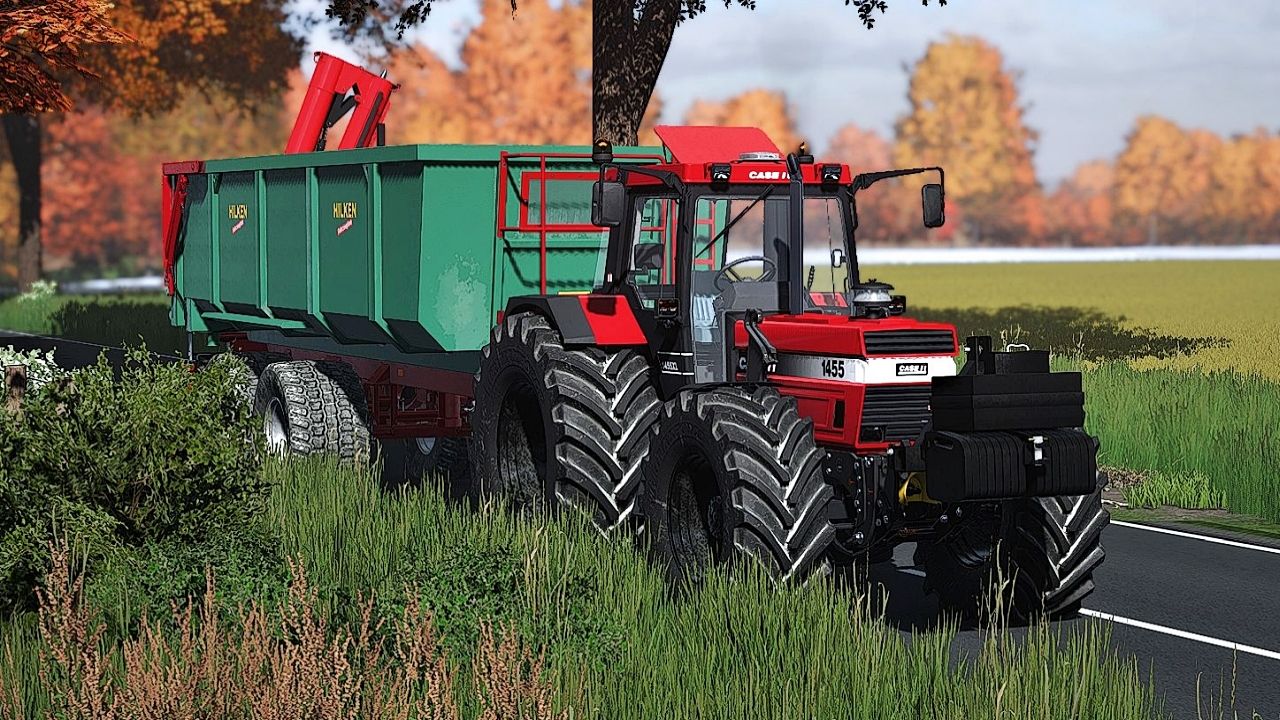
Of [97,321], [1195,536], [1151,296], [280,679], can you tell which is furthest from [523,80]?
[280,679]

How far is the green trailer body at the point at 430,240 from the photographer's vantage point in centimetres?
1318

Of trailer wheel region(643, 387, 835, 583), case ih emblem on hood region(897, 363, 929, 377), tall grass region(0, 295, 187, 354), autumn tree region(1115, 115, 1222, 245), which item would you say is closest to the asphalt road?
trailer wheel region(643, 387, 835, 583)

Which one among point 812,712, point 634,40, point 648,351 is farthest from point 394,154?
point 634,40

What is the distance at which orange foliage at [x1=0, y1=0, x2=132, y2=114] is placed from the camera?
1590 centimetres

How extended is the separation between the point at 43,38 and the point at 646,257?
24.7ft

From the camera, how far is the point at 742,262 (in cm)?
1080

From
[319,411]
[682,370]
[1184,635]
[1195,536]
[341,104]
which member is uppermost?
[341,104]

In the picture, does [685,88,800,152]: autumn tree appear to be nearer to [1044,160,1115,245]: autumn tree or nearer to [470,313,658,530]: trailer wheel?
[1044,160,1115,245]: autumn tree

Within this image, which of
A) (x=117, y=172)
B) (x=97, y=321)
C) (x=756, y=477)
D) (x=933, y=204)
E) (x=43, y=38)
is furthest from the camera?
(x=117, y=172)

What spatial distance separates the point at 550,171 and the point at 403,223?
1206 millimetres

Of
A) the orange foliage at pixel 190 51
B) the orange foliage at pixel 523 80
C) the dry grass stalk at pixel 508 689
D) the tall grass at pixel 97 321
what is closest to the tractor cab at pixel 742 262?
the dry grass stalk at pixel 508 689

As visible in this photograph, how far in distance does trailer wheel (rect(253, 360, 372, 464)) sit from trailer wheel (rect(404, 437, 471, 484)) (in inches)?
23.1

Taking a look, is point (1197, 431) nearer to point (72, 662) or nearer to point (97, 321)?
point (72, 662)

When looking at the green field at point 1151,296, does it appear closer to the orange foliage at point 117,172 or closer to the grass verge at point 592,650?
the grass verge at point 592,650
